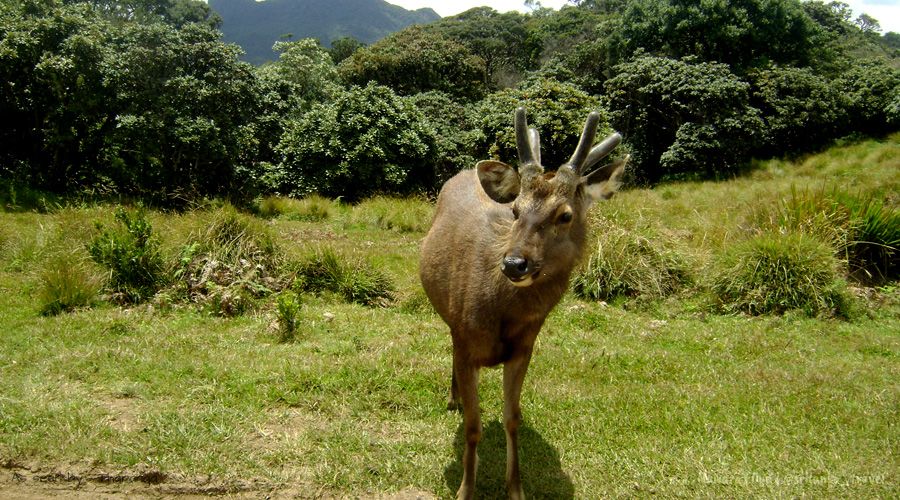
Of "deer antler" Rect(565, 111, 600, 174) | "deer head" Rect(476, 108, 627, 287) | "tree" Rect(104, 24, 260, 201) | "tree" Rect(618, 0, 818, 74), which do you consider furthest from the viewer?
"tree" Rect(618, 0, 818, 74)

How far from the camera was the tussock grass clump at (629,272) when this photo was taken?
29.8 ft

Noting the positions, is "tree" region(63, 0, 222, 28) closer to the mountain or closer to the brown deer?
the brown deer

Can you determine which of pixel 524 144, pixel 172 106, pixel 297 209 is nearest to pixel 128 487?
pixel 524 144

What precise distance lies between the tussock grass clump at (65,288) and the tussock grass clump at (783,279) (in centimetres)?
817

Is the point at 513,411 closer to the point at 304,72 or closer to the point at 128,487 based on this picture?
the point at 128,487

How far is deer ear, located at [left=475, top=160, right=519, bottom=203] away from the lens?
3.87m

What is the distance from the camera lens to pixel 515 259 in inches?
134

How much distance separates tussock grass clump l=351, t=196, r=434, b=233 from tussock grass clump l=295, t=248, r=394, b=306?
502cm

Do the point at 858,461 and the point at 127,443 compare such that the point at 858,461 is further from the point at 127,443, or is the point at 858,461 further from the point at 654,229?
the point at 654,229

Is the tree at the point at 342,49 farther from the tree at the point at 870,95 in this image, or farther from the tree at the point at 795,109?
the tree at the point at 870,95

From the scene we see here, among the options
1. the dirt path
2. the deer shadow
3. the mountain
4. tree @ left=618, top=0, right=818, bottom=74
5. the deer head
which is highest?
the mountain

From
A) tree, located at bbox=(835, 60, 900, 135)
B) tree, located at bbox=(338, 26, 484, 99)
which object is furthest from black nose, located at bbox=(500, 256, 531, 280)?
tree, located at bbox=(835, 60, 900, 135)

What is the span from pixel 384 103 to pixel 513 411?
15.0m

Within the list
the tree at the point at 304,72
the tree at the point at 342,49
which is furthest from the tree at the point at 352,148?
the tree at the point at 342,49
